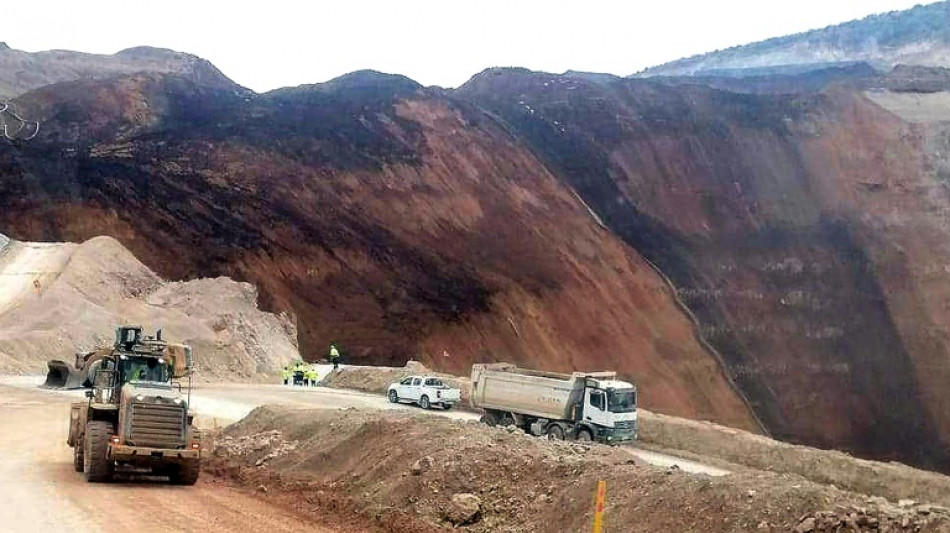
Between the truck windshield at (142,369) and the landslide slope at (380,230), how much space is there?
114ft

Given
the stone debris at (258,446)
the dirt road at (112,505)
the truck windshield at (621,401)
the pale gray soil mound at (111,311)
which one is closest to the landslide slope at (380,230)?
A: the pale gray soil mound at (111,311)

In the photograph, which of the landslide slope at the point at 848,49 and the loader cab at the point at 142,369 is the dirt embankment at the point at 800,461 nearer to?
the loader cab at the point at 142,369

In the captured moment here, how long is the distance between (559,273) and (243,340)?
19940mm

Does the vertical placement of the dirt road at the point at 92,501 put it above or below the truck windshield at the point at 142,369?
below

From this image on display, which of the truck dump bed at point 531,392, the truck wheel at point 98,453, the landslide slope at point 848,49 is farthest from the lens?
the landslide slope at point 848,49

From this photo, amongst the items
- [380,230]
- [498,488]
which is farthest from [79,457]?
[380,230]

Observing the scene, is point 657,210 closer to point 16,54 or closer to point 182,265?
Answer: point 182,265

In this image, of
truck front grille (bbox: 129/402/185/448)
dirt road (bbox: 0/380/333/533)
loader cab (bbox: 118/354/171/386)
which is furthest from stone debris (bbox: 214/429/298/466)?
truck front grille (bbox: 129/402/185/448)

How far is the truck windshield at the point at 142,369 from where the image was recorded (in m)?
17.6

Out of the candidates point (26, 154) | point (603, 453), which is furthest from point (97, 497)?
point (26, 154)

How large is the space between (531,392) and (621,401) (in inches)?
112

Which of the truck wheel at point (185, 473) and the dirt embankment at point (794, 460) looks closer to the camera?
the truck wheel at point (185, 473)

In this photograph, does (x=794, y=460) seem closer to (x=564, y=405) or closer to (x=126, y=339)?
(x=564, y=405)

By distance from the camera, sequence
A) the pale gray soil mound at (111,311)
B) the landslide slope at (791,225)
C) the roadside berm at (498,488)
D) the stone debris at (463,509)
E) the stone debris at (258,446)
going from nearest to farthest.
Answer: the roadside berm at (498,488), the stone debris at (463,509), the stone debris at (258,446), the pale gray soil mound at (111,311), the landslide slope at (791,225)
